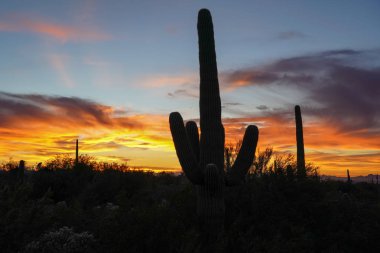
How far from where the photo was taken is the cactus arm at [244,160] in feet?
40.3

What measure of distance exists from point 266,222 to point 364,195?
1894 cm

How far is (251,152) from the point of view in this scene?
12555 millimetres

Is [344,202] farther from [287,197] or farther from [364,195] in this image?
[364,195]

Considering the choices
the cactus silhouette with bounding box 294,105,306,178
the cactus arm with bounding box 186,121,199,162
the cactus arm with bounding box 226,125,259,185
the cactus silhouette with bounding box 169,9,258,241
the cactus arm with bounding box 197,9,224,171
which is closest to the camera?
the cactus silhouette with bounding box 169,9,258,241

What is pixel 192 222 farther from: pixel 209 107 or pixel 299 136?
pixel 299 136

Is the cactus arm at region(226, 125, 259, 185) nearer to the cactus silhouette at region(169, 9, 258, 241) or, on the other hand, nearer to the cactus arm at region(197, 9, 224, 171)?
the cactus silhouette at region(169, 9, 258, 241)

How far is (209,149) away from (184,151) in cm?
87

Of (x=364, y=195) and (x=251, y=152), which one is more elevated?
(x=251, y=152)

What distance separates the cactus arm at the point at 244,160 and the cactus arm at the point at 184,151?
4.04ft

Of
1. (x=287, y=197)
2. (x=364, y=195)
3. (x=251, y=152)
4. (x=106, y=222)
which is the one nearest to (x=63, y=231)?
(x=106, y=222)

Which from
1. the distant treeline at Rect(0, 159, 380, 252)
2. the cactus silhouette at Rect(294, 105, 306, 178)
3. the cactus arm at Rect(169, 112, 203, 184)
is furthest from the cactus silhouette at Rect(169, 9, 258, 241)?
the cactus silhouette at Rect(294, 105, 306, 178)

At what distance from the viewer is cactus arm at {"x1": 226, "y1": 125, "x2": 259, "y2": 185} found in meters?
12.3

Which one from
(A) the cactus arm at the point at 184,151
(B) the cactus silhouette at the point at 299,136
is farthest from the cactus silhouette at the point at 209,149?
(B) the cactus silhouette at the point at 299,136

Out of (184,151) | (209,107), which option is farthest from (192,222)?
(209,107)
